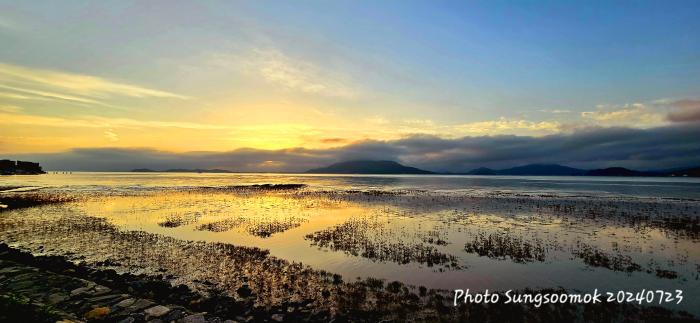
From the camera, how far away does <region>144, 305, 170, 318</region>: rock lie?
1198cm

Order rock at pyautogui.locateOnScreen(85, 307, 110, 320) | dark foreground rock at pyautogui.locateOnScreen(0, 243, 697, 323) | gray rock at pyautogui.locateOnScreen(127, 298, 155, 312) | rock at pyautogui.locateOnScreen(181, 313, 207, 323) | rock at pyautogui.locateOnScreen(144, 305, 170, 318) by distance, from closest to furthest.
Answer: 1. rock at pyautogui.locateOnScreen(85, 307, 110, 320)
2. rock at pyautogui.locateOnScreen(181, 313, 207, 323)
3. rock at pyautogui.locateOnScreen(144, 305, 170, 318)
4. dark foreground rock at pyautogui.locateOnScreen(0, 243, 697, 323)
5. gray rock at pyautogui.locateOnScreen(127, 298, 155, 312)

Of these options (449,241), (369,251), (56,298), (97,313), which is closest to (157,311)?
(97,313)

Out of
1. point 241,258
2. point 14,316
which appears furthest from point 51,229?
point 14,316

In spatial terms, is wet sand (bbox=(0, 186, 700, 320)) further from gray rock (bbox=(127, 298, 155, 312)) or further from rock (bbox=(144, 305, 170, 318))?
rock (bbox=(144, 305, 170, 318))

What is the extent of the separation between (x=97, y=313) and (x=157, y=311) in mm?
1769

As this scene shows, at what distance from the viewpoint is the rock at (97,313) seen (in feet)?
37.1

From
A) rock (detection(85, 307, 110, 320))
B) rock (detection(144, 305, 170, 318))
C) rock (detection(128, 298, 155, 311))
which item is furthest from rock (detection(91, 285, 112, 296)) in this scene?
rock (detection(144, 305, 170, 318))

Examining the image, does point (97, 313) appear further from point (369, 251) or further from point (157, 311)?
point (369, 251)

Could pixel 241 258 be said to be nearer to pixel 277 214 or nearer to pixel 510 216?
pixel 277 214

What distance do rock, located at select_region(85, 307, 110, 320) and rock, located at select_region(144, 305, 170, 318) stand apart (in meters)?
1.21

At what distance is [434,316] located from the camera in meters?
13.5

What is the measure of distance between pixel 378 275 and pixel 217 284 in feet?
27.1

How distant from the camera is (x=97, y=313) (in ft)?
37.9

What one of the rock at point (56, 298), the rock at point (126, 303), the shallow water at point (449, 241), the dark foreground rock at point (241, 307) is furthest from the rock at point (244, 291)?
the rock at point (56, 298)
